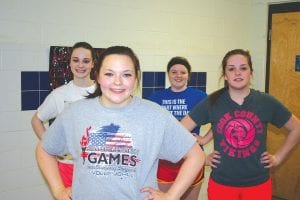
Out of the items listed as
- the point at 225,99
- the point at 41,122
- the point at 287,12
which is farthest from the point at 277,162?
the point at 287,12

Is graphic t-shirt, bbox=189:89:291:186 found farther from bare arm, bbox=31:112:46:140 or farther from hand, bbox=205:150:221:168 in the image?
bare arm, bbox=31:112:46:140

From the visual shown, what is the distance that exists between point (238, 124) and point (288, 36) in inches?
86.7

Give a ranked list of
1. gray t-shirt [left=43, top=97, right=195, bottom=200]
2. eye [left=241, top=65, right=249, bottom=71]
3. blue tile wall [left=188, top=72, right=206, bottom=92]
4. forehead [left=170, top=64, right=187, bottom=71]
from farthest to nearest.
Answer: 1. blue tile wall [left=188, top=72, right=206, bottom=92]
2. forehead [left=170, top=64, right=187, bottom=71]
3. eye [left=241, top=65, right=249, bottom=71]
4. gray t-shirt [left=43, top=97, right=195, bottom=200]

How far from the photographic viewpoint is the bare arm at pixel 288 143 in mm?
2207

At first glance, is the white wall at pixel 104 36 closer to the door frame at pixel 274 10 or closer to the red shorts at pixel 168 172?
the door frame at pixel 274 10

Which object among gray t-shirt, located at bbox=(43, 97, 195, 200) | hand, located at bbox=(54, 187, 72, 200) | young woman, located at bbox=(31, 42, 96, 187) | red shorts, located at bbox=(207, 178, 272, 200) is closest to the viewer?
gray t-shirt, located at bbox=(43, 97, 195, 200)

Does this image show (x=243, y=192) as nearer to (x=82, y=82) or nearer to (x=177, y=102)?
(x=177, y=102)

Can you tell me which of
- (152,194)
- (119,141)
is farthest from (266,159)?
(119,141)

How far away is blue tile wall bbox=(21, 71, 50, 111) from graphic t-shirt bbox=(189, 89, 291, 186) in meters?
1.35

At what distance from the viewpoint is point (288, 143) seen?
2.43 metres

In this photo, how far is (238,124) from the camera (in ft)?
7.08

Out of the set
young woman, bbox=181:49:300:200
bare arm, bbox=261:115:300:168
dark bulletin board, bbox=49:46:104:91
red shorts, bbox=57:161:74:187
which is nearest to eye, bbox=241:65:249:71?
young woman, bbox=181:49:300:200

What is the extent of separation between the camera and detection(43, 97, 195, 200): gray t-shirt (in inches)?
55.4

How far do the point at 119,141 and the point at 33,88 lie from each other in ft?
4.89
